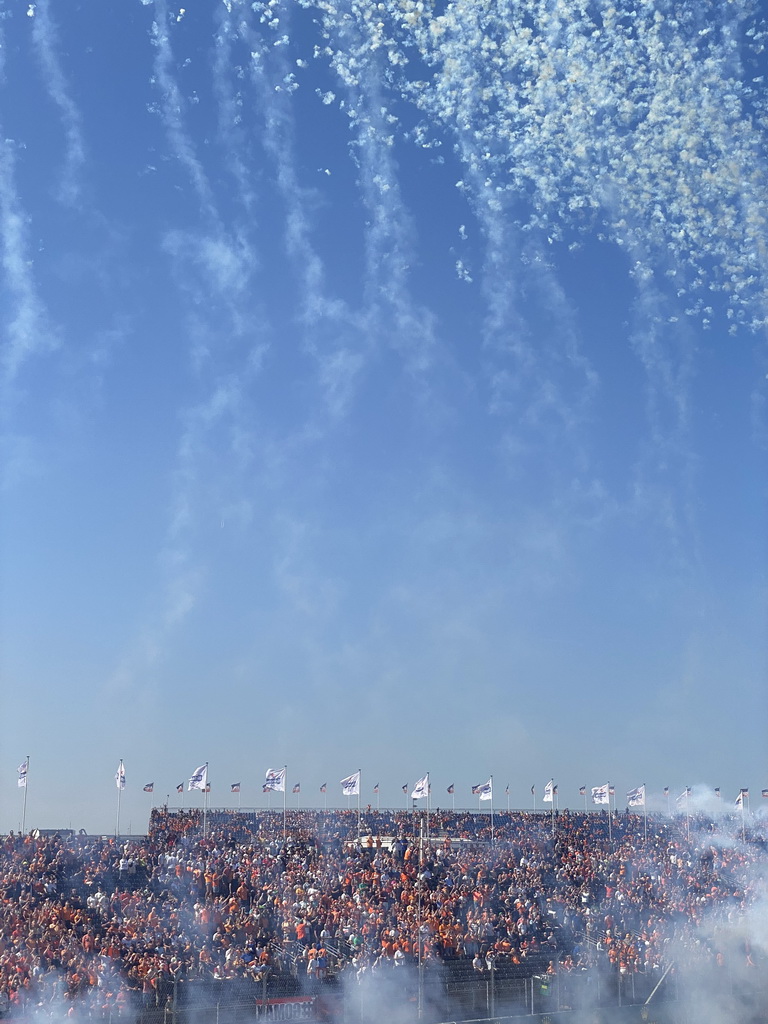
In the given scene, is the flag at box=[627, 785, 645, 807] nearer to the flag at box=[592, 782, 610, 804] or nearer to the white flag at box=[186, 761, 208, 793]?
the flag at box=[592, 782, 610, 804]

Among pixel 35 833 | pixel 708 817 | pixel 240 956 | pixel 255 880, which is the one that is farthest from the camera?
pixel 708 817

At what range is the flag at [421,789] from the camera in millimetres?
49000

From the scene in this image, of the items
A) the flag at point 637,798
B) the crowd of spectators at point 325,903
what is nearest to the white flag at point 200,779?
the crowd of spectators at point 325,903

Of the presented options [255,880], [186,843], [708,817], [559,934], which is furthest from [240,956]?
[708,817]

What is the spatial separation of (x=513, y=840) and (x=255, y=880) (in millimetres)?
16697

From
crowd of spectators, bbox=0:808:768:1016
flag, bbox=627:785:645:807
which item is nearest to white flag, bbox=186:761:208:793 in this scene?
crowd of spectators, bbox=0:808:768:1016

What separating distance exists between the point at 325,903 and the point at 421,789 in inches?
552

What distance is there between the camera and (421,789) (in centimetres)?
4928

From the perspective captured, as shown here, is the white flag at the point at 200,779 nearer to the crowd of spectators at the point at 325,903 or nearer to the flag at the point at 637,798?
the crowd of spectators at the point at 325,903

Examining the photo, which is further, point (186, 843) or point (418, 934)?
point (186, 843)

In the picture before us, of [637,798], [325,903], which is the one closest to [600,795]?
[637,798]

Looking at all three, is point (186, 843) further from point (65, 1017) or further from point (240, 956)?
point (65, 1017)

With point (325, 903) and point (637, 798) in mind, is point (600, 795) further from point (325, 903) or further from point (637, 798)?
point (325, 903)

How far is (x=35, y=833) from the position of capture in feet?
135
